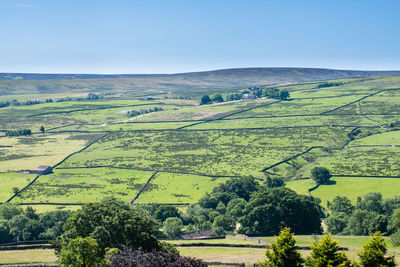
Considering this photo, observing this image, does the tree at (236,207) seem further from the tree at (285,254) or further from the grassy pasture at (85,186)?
the tree at (285,254)

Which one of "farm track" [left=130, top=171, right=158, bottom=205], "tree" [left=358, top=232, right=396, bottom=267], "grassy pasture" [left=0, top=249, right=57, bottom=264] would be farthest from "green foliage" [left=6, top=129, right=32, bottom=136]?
"tree" [left=358, top=232, right=396, bottom=267]

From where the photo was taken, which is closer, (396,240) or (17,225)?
(396,240)

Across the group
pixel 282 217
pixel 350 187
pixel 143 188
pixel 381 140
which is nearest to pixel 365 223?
pixel 282 217

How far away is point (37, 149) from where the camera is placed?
166 metres

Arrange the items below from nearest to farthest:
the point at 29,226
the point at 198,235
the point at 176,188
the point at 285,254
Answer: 1. the point at 285,254
2. the point at 198,235
3. the point at 29,226
4. the point at 176,188

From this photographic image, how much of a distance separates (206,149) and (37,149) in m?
64.4

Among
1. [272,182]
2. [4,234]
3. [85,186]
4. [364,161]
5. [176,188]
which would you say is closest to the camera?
[4,234]

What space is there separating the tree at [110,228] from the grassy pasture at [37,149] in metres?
93.4

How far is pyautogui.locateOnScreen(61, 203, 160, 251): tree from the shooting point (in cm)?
4988

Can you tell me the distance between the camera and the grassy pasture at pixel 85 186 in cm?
10809

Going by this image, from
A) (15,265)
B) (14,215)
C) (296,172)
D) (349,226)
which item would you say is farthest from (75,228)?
(296,172)

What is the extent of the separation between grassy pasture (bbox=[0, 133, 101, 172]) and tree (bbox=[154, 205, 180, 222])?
6241cm

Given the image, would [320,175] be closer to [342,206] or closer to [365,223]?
[342,206]

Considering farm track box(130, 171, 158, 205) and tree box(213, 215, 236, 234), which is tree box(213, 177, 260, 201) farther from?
tree box(213, 215, 236, 234)
